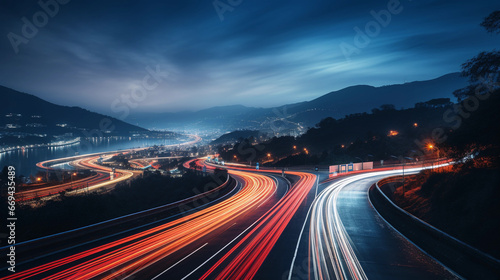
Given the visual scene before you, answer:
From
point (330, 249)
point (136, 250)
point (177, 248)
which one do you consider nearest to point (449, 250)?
point (330, 249)

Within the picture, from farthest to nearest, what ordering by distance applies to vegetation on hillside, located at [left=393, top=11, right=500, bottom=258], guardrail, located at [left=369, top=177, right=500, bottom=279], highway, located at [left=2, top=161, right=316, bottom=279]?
vegetation on hillside, located at [left=393, top=11, right=500, bottom=258] → highway, located at [left=2, top=161, right=316, bottom=279] → guardrail, located at [left=369, top=177, right=500, bottom=279]

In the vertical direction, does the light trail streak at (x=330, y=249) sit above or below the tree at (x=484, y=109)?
below

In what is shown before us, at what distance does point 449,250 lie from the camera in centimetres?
1079

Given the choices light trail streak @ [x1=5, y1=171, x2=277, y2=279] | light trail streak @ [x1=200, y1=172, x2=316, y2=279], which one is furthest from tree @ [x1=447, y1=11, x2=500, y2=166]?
light trail streak @ [x1=5, y1=171, x2=277, y2=279]

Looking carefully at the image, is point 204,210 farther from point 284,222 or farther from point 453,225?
point 453,225

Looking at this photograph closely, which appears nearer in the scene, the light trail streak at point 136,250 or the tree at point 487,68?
the light trail streak at point 136,250

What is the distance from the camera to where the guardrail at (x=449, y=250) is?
350 inches

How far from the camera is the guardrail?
8.88m

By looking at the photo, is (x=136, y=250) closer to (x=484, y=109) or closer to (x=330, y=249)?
(x=330, y=249)

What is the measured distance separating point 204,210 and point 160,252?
8992 mm

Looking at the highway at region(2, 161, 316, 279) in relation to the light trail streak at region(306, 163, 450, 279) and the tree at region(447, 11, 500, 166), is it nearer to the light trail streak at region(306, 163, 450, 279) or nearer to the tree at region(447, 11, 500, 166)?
the light trail streak at region(306, 163, 450, 279)

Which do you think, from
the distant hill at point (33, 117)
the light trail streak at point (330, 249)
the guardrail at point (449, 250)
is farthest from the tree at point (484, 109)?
the distant hill at point (33, 117)

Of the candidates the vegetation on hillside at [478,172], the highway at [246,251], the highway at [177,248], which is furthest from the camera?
the vegetation on hillside at [478,172]

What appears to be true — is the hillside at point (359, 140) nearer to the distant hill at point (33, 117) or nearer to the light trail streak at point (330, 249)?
the light trail streak at point (330, 249)
